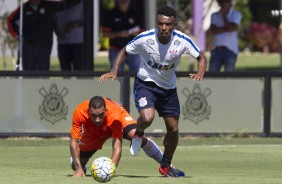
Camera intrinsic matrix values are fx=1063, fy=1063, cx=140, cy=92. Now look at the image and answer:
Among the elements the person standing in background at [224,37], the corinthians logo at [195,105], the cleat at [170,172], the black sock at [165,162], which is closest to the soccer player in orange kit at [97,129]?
the black sock at [165,162]

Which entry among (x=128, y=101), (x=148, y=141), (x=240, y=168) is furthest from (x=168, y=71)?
(x=128, y=101)

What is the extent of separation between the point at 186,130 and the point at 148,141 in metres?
4.92

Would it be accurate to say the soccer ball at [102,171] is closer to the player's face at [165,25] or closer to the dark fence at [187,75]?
the player's face at [165,25]

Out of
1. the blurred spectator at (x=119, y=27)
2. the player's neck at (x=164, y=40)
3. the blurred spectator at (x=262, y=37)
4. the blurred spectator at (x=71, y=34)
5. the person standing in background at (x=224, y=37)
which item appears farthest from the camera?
the blurred spectator at (x=262, y=37)

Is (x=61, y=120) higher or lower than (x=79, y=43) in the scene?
lower

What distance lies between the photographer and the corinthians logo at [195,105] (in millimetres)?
18141

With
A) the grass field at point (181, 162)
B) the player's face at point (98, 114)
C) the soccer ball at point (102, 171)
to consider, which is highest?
the player's face at point (98, 114)

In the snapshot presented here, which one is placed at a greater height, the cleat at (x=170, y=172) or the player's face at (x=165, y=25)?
the player's face at (x=165, y=25)

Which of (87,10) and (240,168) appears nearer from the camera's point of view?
Result: (240,168)

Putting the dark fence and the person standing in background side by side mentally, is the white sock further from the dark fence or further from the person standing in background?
the person standing in background

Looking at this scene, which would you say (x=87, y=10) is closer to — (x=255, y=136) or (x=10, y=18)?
(x=10, y=18)

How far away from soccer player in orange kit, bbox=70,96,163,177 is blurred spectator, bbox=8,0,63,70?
244 inches

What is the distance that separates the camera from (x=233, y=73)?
1823cm

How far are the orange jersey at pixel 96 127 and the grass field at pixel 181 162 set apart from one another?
1.68 ft
